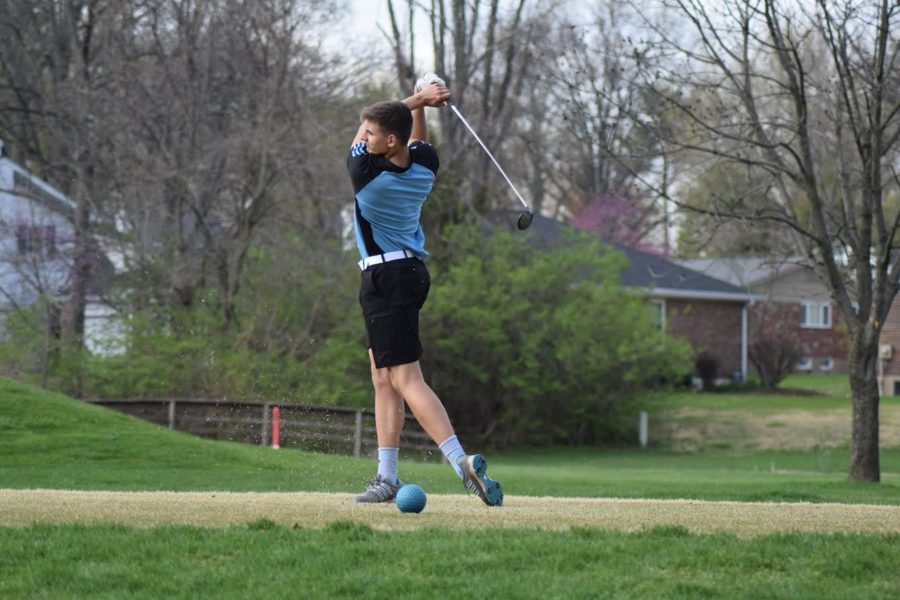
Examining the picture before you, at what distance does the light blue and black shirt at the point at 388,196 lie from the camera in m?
7.64

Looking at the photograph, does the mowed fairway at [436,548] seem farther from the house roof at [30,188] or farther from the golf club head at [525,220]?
the house roof at [30,188]

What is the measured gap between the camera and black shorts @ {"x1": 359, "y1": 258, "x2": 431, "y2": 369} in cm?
774

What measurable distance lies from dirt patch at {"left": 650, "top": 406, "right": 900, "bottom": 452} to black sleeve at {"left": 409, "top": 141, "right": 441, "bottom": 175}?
28826mm

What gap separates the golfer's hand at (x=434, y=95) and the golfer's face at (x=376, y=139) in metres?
0.46

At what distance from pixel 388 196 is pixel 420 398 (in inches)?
42.7

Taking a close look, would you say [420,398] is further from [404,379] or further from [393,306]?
[393,306]

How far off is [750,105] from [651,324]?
17.5m

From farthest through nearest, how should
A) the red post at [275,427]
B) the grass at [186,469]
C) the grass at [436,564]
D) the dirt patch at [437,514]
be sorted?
the red post at [275,427] < the grass at [186,469] < the dirt patch at [437,514] < the grass at [436,564]

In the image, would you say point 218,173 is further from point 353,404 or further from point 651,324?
point 651,324

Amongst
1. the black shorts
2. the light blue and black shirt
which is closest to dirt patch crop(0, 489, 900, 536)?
the black shorts

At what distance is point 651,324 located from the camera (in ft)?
116

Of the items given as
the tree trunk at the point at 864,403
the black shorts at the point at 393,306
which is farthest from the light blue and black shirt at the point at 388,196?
the tree trunk at the point at 864,403

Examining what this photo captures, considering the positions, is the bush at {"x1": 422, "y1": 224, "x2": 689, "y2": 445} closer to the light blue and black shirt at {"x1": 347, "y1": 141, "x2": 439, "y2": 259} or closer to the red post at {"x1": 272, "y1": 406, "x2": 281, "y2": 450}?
the red post at {"x1": 272, "y1": 406, "x2": 281, "y2": 450}

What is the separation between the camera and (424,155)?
7.78 m
